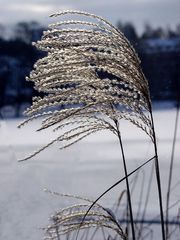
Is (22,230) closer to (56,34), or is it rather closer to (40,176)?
(56,34)

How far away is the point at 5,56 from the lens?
151 feet

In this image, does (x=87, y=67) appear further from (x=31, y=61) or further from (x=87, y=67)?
(x=31, y=61)

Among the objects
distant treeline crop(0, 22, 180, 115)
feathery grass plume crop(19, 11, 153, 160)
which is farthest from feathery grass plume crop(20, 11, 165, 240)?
distant treeline crop(0, 22, 180, 115)

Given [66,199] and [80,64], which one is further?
[66,199]

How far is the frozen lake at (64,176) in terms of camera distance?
189 inches

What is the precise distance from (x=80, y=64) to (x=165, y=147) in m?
8.88

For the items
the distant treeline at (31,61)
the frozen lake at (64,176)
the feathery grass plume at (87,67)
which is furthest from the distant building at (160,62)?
the feathery grass plume at (87,67)

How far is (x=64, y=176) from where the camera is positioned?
7574 mm

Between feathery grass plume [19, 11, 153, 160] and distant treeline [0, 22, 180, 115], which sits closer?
feathery grass plume [19, 11, 153, 160]

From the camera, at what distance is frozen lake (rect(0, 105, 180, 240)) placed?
15.8 ft

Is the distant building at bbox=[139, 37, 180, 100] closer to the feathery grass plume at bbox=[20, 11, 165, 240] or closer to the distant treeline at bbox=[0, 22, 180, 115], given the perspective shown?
the distant treeline at bbox=[0, 22, 180, 115]

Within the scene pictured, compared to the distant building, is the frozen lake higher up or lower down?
higher up

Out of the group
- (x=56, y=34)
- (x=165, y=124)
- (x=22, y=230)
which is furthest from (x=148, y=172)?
(x=165, y=124)

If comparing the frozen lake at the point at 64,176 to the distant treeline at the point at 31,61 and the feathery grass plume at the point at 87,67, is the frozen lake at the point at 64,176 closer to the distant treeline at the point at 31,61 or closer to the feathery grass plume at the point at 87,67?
the feathery grass plume at the point at 87,67
